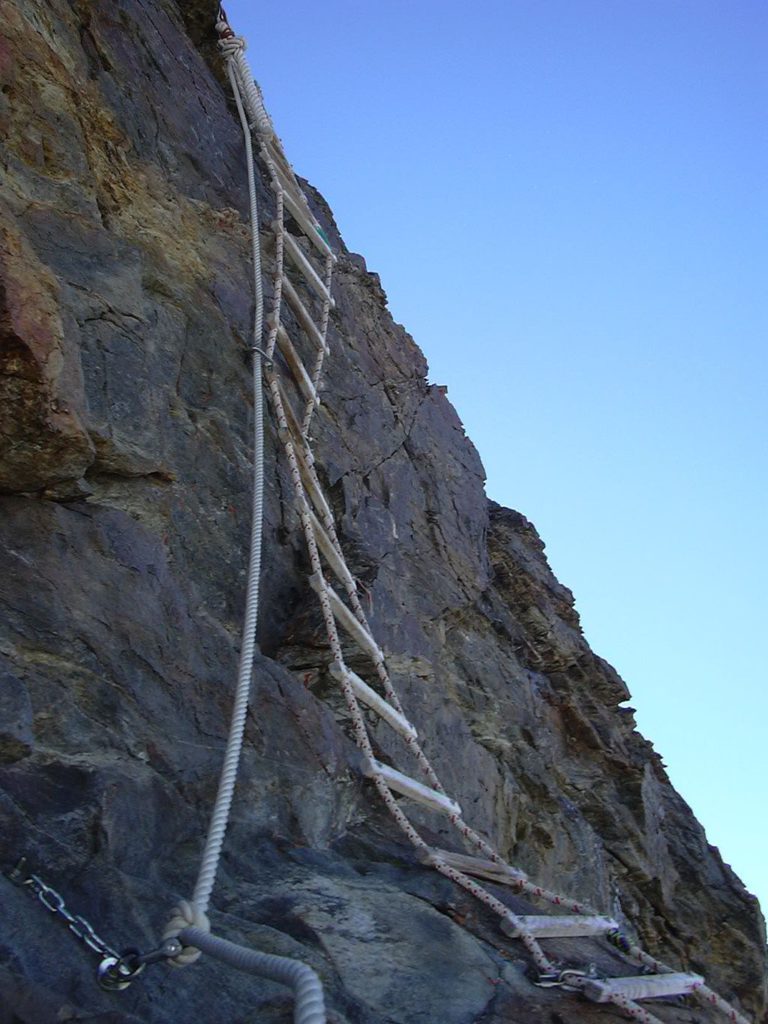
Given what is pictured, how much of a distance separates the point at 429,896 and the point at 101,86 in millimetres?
6492

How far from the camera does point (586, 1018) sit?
389 centimetres

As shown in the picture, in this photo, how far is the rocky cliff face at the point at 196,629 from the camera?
357 cm

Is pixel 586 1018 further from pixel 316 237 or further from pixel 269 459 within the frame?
pixel 316 237

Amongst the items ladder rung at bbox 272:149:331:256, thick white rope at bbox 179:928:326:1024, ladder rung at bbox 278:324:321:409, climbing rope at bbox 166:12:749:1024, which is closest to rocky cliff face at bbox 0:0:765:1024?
climbing rope at bbox 166:12:749:1024

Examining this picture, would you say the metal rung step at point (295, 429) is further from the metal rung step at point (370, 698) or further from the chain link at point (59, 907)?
the chain link at point (59, 907)

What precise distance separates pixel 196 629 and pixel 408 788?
1599 mm

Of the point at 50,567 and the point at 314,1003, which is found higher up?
the point at 50,567

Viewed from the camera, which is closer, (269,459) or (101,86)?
(269,459)

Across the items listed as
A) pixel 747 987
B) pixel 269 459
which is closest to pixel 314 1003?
pixel 269 459

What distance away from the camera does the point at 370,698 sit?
5715 mm

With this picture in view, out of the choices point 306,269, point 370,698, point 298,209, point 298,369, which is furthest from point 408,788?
point 298,209

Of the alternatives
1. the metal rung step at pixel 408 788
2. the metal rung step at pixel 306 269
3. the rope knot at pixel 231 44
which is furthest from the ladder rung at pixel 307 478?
the rope knot at pixel 231 44

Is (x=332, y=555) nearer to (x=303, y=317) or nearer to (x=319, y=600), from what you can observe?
(x=319, y=600)

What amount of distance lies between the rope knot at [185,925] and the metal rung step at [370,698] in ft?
7.95
